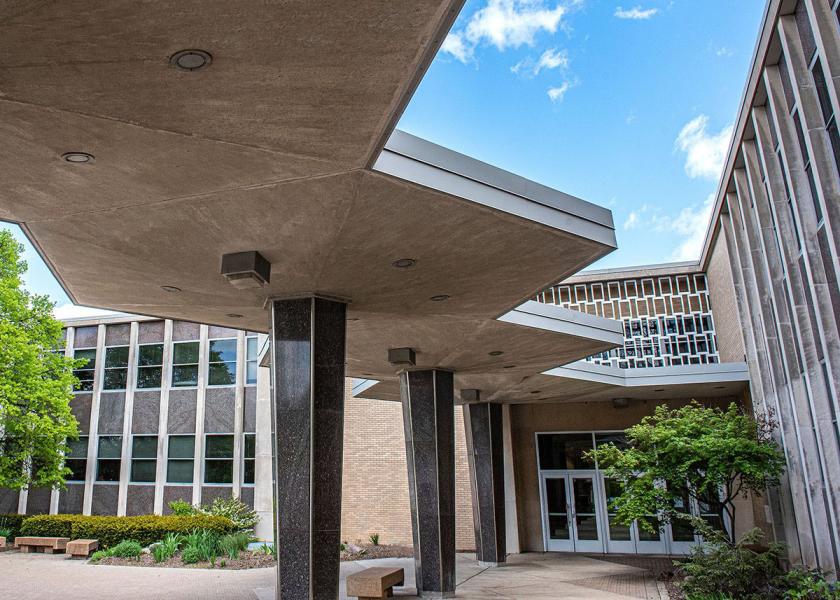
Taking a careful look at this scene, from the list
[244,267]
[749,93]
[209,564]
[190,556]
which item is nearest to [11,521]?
[190,556]

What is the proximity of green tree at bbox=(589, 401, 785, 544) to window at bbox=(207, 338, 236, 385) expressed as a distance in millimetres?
16550

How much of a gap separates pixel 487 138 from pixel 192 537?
30187 millimetres

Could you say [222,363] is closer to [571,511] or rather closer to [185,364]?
[185,364]

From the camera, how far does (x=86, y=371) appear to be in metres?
30.0

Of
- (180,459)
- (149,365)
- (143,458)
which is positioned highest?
(149,365)

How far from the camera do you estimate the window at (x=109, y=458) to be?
92.3ft

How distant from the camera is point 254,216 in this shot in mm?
7160

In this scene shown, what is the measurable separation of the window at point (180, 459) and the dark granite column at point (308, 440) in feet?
63.0

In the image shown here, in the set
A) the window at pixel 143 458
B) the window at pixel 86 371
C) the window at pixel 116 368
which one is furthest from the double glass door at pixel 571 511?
the window at pixel 86 371

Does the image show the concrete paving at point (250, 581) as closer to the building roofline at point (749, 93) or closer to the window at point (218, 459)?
the window at point (218, 459)

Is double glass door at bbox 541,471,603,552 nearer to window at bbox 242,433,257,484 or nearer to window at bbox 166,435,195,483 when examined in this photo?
window at bbox 242,433,257,484

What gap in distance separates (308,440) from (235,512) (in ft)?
55.5

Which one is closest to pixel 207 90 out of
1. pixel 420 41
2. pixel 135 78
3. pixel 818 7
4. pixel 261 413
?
pixel 135 78

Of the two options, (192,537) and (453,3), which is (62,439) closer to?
(192,537)
